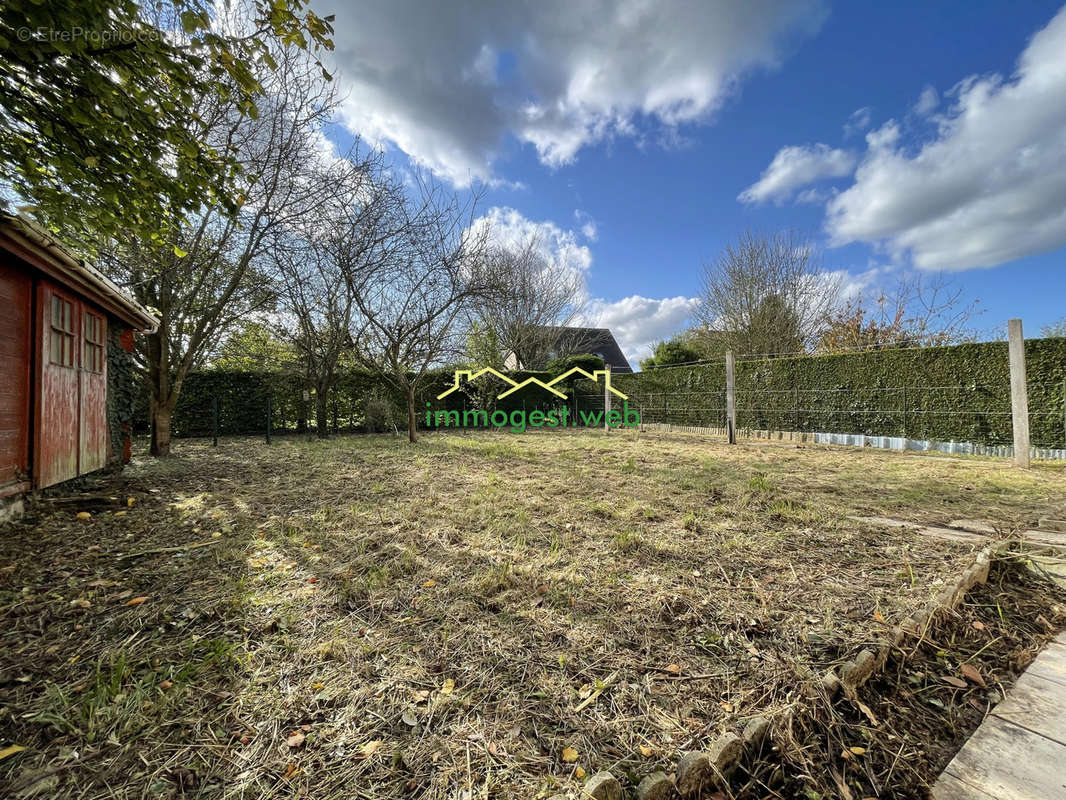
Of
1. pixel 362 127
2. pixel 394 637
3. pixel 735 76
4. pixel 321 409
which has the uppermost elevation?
pixel 735 76

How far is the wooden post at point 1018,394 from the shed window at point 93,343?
41.6ft

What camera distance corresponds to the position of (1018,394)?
625cm

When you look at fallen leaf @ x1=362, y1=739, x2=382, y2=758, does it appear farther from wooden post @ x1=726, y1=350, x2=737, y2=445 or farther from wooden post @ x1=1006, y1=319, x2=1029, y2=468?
wooden post @ x1=726, y1=350, x2=737, y2=445

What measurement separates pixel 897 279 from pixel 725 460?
36.8 feet

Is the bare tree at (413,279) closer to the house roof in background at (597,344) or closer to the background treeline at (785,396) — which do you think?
the background treeline at (785,396)

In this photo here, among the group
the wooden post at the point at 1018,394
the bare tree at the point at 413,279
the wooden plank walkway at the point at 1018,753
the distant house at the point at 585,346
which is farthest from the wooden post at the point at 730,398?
the wooden plank walkway at the point at 1018,753

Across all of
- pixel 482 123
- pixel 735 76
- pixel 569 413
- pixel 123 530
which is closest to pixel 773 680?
pixel 123 530

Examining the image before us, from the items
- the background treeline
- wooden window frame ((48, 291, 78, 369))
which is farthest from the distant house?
wooden window frame ((48, 291, 78, 369))

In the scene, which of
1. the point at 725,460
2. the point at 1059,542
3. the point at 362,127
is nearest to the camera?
the point at 1059,542

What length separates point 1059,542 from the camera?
2.87 meters

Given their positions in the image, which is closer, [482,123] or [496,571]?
[496,571]

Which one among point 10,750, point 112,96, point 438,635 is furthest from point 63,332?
point 438,635

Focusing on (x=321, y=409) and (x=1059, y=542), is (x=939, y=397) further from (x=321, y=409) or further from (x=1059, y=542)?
(x=321, y=409)

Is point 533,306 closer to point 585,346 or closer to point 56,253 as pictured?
point 585,346
